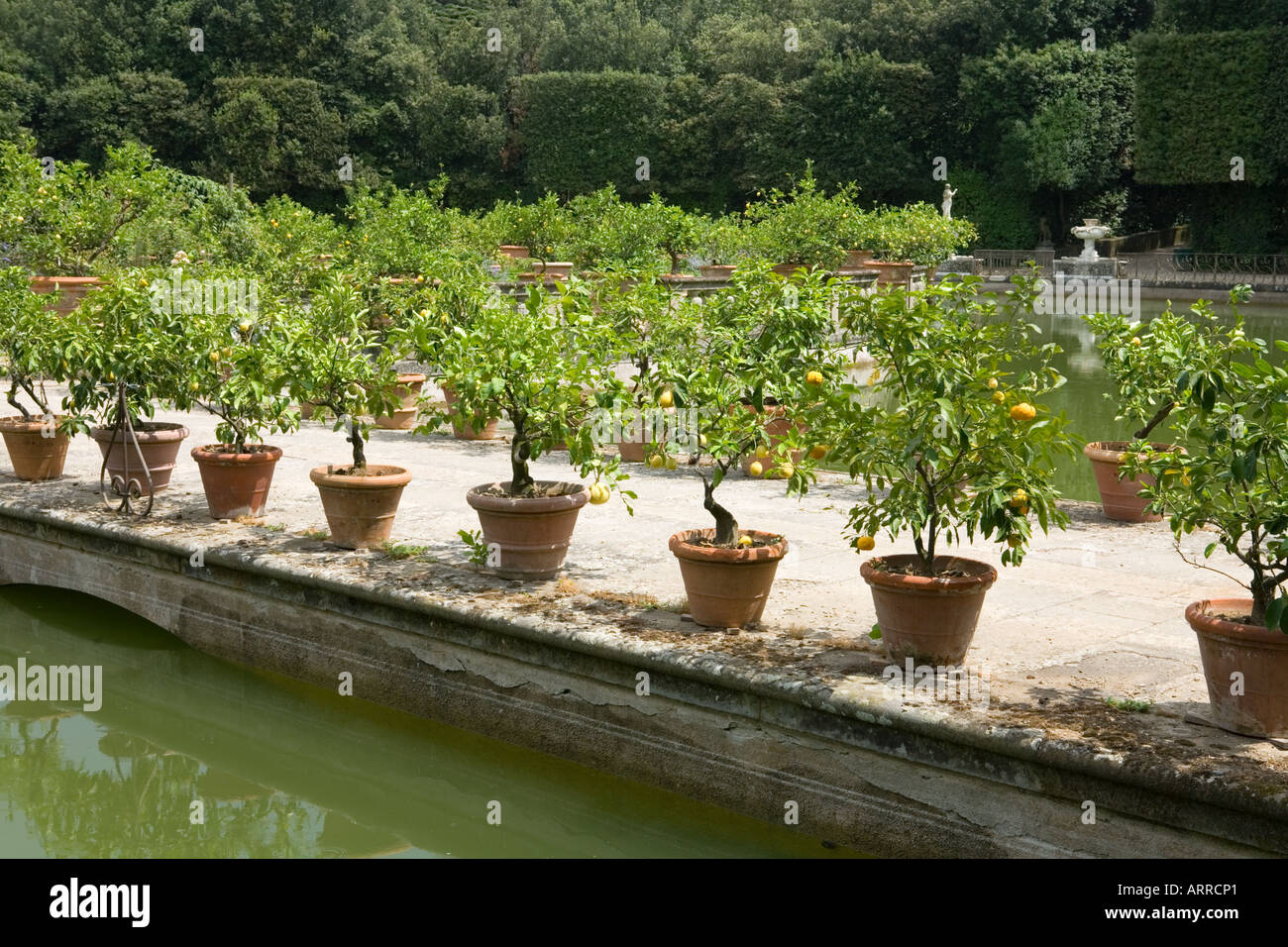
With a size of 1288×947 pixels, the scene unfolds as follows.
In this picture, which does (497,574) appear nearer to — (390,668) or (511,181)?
(390,668)

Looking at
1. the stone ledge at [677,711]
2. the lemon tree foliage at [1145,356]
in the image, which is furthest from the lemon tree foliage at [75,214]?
the lemon tree foliage at [1145,356]

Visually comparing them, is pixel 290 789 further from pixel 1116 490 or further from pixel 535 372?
pixel 1116 490

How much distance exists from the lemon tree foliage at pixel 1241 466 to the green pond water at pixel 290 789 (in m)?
1.58

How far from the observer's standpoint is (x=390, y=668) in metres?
5.63

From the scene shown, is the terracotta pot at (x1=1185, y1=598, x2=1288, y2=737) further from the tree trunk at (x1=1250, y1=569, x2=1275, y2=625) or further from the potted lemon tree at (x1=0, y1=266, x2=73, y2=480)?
the potted lemon tree at (x1=0, y1=266, x2=73, y2=480)

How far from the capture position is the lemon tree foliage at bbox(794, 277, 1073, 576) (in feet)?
14.3

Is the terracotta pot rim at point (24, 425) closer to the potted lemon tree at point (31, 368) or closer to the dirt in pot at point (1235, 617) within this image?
the potted lemon tree at point (31, 368)

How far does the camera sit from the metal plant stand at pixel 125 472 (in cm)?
697

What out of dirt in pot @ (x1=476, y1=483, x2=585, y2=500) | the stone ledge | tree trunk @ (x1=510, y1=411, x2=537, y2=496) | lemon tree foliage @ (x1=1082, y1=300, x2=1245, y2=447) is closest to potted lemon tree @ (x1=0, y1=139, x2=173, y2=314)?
the stone ledge

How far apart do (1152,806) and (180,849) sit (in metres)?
3.29

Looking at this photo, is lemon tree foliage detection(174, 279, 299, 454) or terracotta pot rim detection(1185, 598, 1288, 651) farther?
lemon tree foliage detection(174, 279, 299, 454)

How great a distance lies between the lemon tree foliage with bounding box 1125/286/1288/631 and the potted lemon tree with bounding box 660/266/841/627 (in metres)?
1.26

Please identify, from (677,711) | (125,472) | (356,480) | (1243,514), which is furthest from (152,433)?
(1243,514)
